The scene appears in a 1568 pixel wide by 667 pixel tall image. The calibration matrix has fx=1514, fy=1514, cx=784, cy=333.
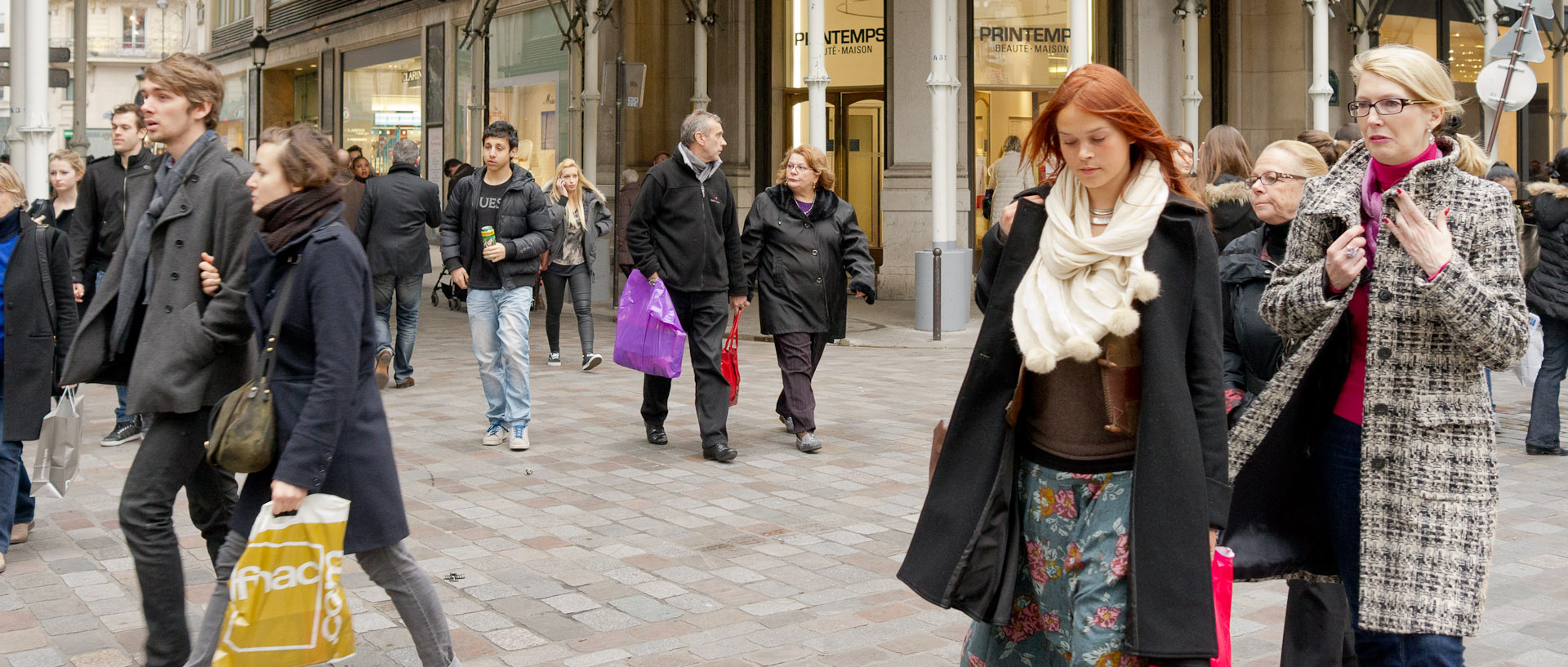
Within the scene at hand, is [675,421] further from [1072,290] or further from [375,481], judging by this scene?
[1072,290]

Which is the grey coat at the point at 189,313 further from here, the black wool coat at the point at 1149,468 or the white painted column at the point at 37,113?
the white painted column at the point at 37,113

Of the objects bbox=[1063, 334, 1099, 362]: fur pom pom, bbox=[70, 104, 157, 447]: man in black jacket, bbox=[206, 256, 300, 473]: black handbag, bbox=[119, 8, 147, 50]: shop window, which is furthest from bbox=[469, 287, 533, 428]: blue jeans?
bbox=[119, 8, 147, 50]: shop window

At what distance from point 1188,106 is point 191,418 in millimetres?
17224

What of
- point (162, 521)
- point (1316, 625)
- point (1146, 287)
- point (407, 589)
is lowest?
point (1316, 625)

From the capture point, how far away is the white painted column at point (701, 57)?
1989 cm

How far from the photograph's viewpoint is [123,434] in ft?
29.7

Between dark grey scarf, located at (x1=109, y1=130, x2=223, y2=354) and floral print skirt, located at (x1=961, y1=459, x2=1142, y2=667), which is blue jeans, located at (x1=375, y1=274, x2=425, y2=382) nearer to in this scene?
dark grey scarf, located at (x1=109, y1=130, x2=223, y2=354)

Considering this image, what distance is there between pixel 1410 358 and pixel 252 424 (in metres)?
2.79

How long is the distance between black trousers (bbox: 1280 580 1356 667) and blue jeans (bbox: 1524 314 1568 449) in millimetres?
5317

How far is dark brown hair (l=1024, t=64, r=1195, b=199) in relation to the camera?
3084 millimetres

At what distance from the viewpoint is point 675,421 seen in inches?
386

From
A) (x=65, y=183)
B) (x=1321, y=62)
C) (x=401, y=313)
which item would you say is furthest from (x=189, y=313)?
(x=1321, y=62)

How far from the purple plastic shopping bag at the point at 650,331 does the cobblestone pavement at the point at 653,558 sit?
1.75ft

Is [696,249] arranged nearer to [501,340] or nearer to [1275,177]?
[501,340]
